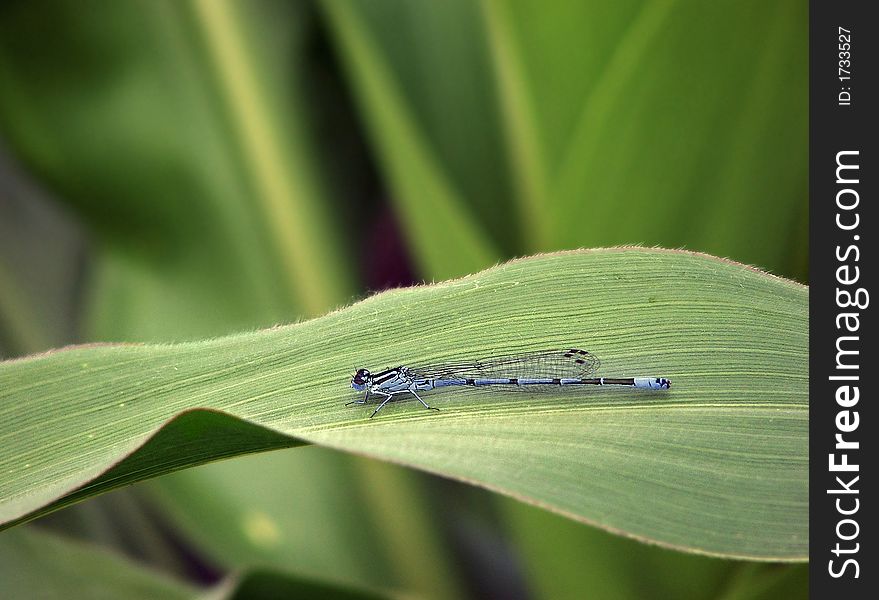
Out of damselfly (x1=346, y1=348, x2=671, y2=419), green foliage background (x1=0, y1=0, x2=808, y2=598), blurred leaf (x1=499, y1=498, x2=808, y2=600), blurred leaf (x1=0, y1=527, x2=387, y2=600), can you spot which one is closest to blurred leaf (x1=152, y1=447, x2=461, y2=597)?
green foliage background (x1=0, y1=0, x2=808, y2=598)

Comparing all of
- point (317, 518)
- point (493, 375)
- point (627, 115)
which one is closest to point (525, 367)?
point (493, 375)

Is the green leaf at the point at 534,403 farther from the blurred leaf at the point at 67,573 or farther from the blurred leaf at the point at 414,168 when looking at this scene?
the blurred leaf at the point at 67,573

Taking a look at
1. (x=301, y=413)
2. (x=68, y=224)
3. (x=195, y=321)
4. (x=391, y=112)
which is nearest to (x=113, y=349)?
(x=301, y=413)

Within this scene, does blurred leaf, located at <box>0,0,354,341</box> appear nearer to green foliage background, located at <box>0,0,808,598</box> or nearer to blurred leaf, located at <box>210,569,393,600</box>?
green foliage background, located at <box>0,0,808,598</box>

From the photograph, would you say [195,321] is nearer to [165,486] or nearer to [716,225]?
[165,486]

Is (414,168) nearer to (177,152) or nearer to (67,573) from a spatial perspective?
(177,152)

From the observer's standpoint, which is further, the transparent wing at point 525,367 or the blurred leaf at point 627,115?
the blurred leaf at point 627,115

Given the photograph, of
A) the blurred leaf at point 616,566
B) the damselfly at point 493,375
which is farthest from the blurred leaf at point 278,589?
the damselfly at point 493,375
